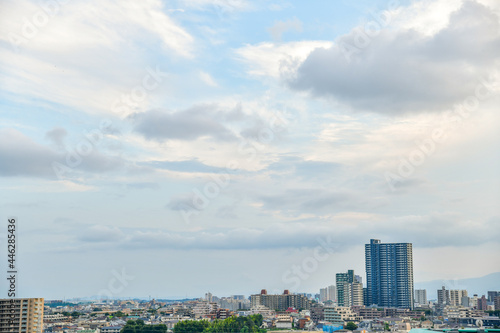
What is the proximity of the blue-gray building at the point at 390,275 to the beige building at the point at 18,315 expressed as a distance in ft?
156

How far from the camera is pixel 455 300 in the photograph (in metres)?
63.8

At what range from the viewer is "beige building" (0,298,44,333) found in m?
22.3

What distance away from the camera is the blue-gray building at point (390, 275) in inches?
2453

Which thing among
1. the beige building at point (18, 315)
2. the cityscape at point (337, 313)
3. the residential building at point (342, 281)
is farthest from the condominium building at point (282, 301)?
the beige building at point (18, 315)

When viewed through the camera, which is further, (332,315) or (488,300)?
(488,300)

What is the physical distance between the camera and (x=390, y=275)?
210 feet

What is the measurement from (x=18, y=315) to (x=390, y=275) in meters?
50.0

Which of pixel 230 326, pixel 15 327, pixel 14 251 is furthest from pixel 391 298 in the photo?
pixel 14 251

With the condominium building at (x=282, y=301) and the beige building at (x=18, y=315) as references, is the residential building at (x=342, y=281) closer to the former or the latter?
the condominium building at (x=282, y=301)

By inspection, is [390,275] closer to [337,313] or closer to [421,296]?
[421,296]

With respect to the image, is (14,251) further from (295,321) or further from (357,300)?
(357,300)

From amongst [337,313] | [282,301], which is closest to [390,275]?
[282,301]

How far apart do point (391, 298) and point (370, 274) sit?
171 inches

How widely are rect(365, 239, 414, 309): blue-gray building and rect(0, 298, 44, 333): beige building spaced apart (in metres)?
47.5
